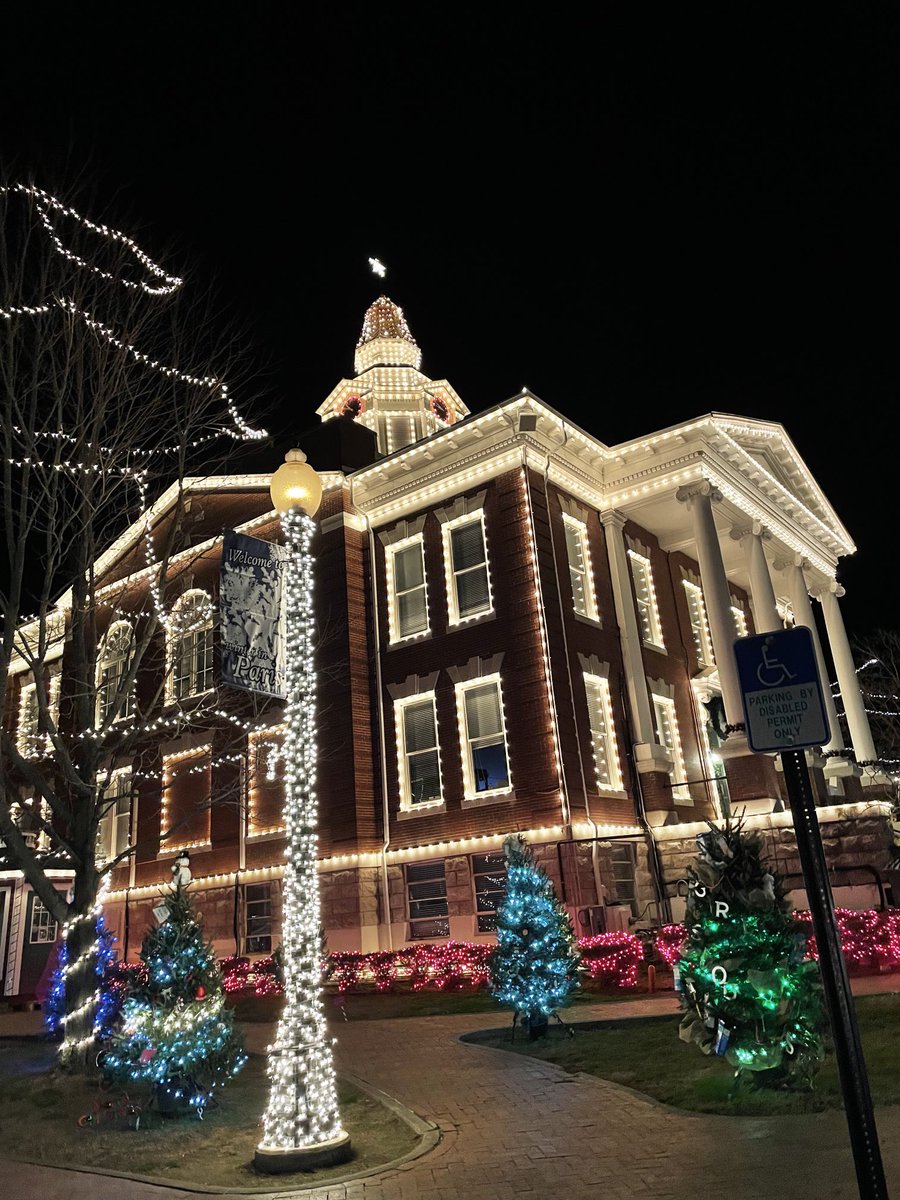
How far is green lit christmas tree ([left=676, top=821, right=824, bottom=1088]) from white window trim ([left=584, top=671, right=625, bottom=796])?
41.4ft

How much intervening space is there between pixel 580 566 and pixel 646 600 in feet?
10.1

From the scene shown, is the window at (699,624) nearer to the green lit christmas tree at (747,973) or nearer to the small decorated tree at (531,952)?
the small decorated tree at (531,952)

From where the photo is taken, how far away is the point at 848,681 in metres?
27.9

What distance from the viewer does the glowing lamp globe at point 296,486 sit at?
29.3ft

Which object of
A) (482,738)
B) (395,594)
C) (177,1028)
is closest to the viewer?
(177,1028)

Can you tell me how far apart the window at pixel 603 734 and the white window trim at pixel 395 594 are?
4.41 metres

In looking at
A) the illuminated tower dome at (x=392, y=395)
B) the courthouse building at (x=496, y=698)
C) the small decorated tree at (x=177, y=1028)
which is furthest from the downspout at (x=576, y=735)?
the small decorated tree at (x=177, y=1028)

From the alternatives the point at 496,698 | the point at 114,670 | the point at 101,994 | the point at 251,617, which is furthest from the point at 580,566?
the point at 251,617

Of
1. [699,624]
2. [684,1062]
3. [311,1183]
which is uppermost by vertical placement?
[699,624]

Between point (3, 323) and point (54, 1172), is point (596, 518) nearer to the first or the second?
point (3, 323)

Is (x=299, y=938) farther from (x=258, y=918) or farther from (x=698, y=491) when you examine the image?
(x=698, y=491)

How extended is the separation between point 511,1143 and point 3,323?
12.3 m

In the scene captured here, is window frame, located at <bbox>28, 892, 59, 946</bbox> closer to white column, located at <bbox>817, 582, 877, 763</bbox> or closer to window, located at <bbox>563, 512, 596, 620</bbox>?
window, located at <bbox>563, 512, 596, 620</bbox>

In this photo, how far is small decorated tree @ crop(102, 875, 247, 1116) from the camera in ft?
29.4
